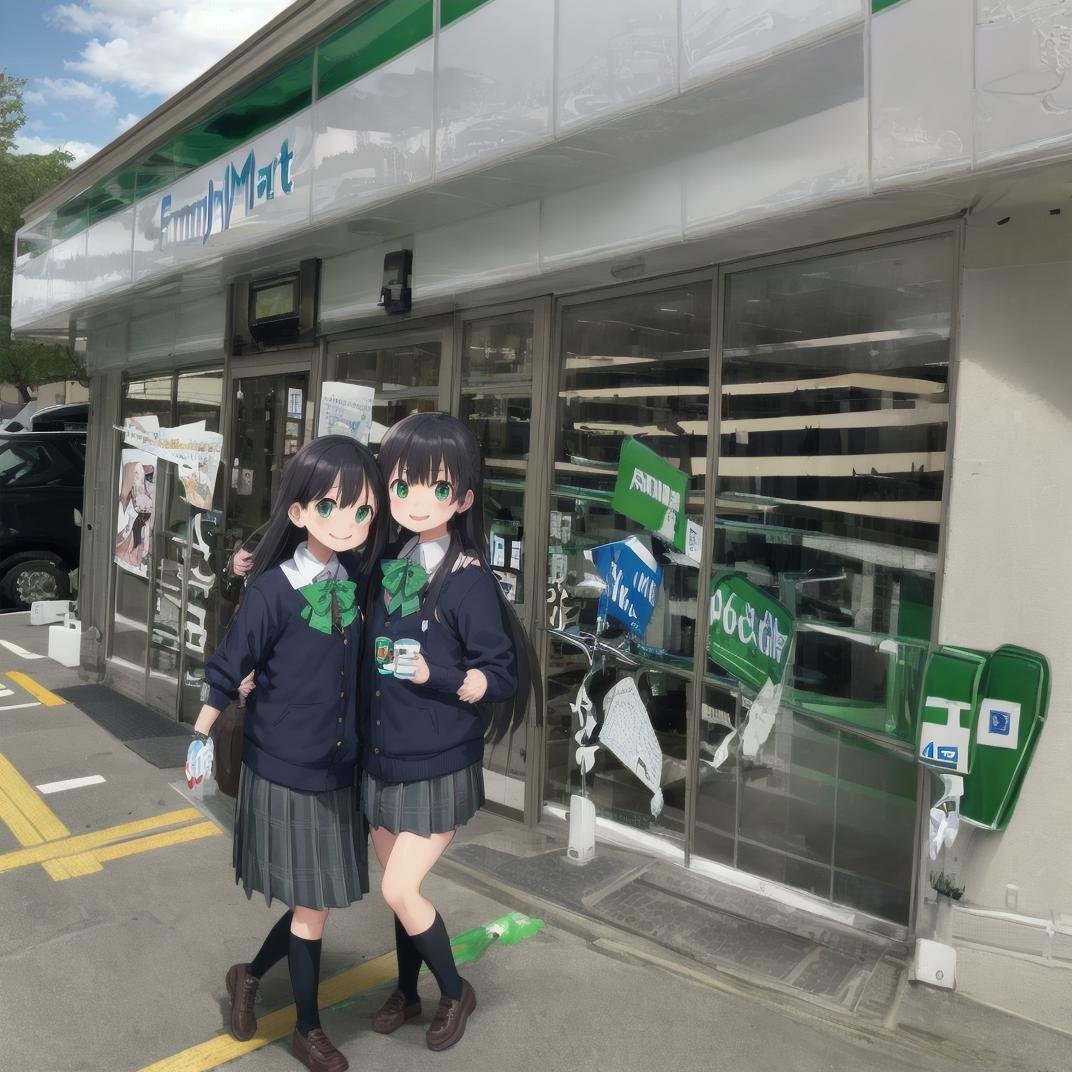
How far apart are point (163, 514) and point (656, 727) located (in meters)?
4.65

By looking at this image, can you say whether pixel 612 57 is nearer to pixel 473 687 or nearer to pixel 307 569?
pixel 307 569

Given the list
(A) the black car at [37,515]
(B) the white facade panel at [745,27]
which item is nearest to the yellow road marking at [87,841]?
(B) the white facade panel at [745,27]

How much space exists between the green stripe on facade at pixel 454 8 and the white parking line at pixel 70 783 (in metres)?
4.25

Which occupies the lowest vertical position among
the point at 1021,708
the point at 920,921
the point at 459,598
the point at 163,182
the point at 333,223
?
the point at 920,921

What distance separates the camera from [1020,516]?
3.05 metres

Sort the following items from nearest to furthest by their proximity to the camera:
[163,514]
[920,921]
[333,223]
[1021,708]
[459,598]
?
[459,598] → [1021,708] → [920,921] → [333,223] → [163,514]

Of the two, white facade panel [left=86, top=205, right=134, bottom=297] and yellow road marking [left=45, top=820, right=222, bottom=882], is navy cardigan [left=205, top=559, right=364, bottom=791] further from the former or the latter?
white facade panel [left=86, top=205, right=134, bottom=297]

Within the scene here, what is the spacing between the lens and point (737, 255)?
3.83m

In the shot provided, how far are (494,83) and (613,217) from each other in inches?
26.6

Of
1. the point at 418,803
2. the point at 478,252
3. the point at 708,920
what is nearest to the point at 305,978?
the point at 418,803

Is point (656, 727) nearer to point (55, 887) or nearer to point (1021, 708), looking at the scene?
point (1021, 708)

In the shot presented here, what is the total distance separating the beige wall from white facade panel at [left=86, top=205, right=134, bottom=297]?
18.1 ft

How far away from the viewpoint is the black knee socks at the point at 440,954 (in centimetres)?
280

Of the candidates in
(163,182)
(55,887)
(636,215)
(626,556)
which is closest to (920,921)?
(626,556)
